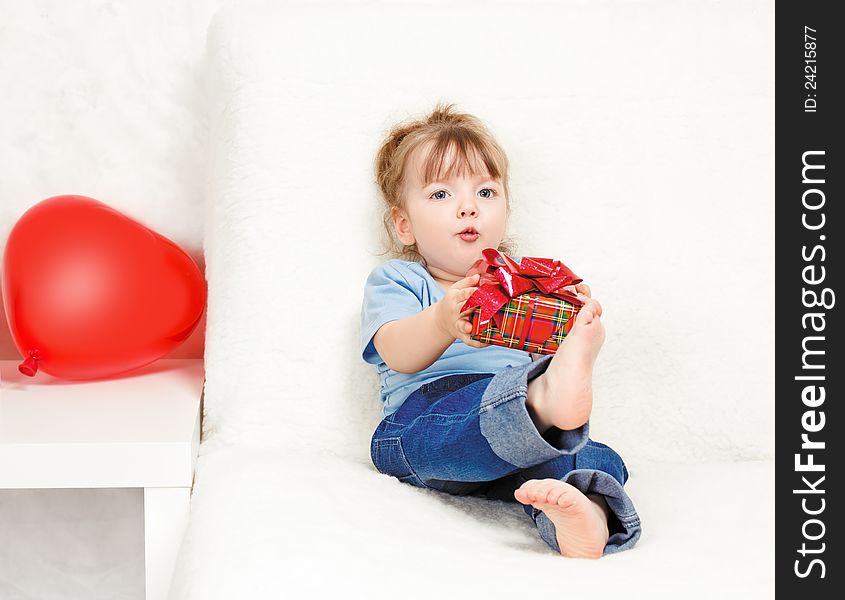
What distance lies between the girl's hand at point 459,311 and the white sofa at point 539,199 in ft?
0.71

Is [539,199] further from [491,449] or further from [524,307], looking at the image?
[491,449]

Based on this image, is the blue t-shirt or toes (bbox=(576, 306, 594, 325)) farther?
the blue t-shirt

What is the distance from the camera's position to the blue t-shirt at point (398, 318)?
115cm

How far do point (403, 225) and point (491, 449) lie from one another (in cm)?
42

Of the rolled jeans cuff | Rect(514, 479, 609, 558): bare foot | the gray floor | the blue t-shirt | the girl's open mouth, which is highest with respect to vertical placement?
the girl's open mouth

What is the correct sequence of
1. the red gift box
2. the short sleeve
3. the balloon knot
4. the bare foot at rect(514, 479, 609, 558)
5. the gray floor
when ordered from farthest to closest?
the gray floor
the balloon knot
the short sleeve
the red gift box
the bare foot at rect(514, 479, 609, 558)

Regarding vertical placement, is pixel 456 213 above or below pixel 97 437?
above

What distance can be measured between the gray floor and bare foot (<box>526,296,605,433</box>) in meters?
0.87

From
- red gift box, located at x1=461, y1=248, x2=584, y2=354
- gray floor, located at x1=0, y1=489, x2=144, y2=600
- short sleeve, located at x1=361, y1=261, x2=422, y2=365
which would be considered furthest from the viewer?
gray floor, located at x1=0, y1=489, x2=144, y2=600

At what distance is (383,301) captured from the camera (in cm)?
115

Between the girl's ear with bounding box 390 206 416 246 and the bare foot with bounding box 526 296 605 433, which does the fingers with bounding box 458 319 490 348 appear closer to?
the bare foot with bounding box 526 296 605 433

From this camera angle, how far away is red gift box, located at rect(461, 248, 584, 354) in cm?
98

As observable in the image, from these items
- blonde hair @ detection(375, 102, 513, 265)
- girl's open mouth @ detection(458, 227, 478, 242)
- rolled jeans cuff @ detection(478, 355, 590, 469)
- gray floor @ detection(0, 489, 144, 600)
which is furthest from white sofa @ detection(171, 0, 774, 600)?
gray floor @ detection(0, 489, 144, 600)

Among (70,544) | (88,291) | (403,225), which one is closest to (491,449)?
(403,225)
